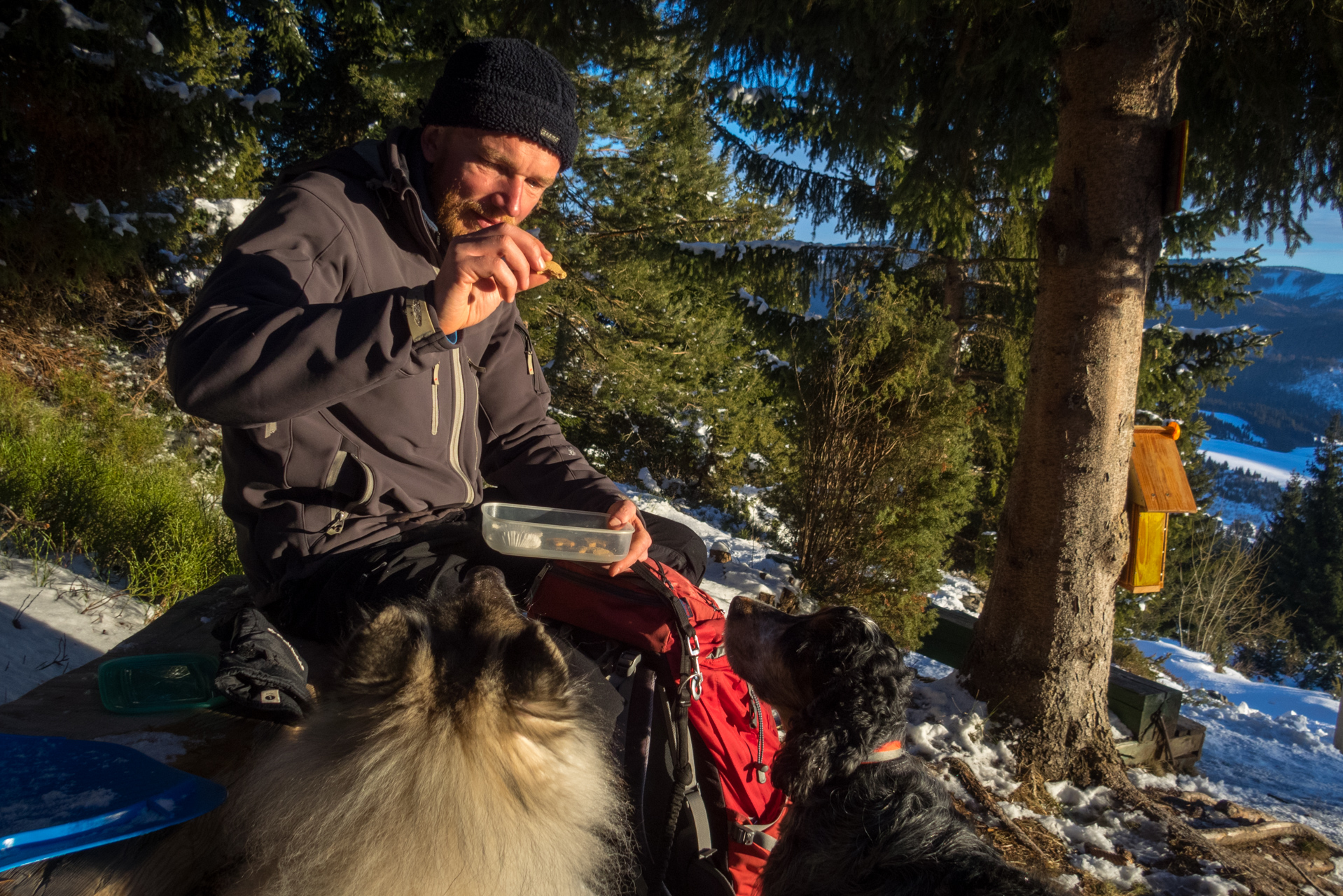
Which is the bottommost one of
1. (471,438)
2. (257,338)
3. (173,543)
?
(173,543)

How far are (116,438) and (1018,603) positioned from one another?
7275mm

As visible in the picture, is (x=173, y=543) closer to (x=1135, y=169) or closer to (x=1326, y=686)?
(x=1135, y=169)

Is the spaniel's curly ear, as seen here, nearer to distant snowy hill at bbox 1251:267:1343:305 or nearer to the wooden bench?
the wooden bench

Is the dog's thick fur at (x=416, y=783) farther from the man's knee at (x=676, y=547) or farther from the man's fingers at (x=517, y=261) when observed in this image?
the man's knee at (x=676, y=547)

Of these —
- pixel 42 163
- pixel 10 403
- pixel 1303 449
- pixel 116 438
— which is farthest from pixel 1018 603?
pixel 1303 449

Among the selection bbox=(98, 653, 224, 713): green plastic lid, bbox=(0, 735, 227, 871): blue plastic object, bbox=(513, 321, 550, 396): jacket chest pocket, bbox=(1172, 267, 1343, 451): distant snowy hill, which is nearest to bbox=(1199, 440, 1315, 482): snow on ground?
Answer: bbox=(1172, 267, 1343, 451): distant snowy hill

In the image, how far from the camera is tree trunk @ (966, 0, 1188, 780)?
3.53m

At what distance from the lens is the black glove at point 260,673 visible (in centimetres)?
132

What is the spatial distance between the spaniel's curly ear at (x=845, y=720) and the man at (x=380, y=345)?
2.18ft

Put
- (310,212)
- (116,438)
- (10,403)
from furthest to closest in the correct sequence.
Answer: (116,438) → (10,403) → (310,212)

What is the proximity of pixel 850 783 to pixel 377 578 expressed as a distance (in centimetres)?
147

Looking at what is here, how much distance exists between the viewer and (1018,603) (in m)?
3.95

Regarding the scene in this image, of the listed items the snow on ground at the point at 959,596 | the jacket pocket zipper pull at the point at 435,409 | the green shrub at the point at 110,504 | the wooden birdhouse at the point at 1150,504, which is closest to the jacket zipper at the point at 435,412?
the jacket pocket zipper pull at the point at 435,409

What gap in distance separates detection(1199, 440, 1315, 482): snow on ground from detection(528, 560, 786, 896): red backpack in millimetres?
148975
